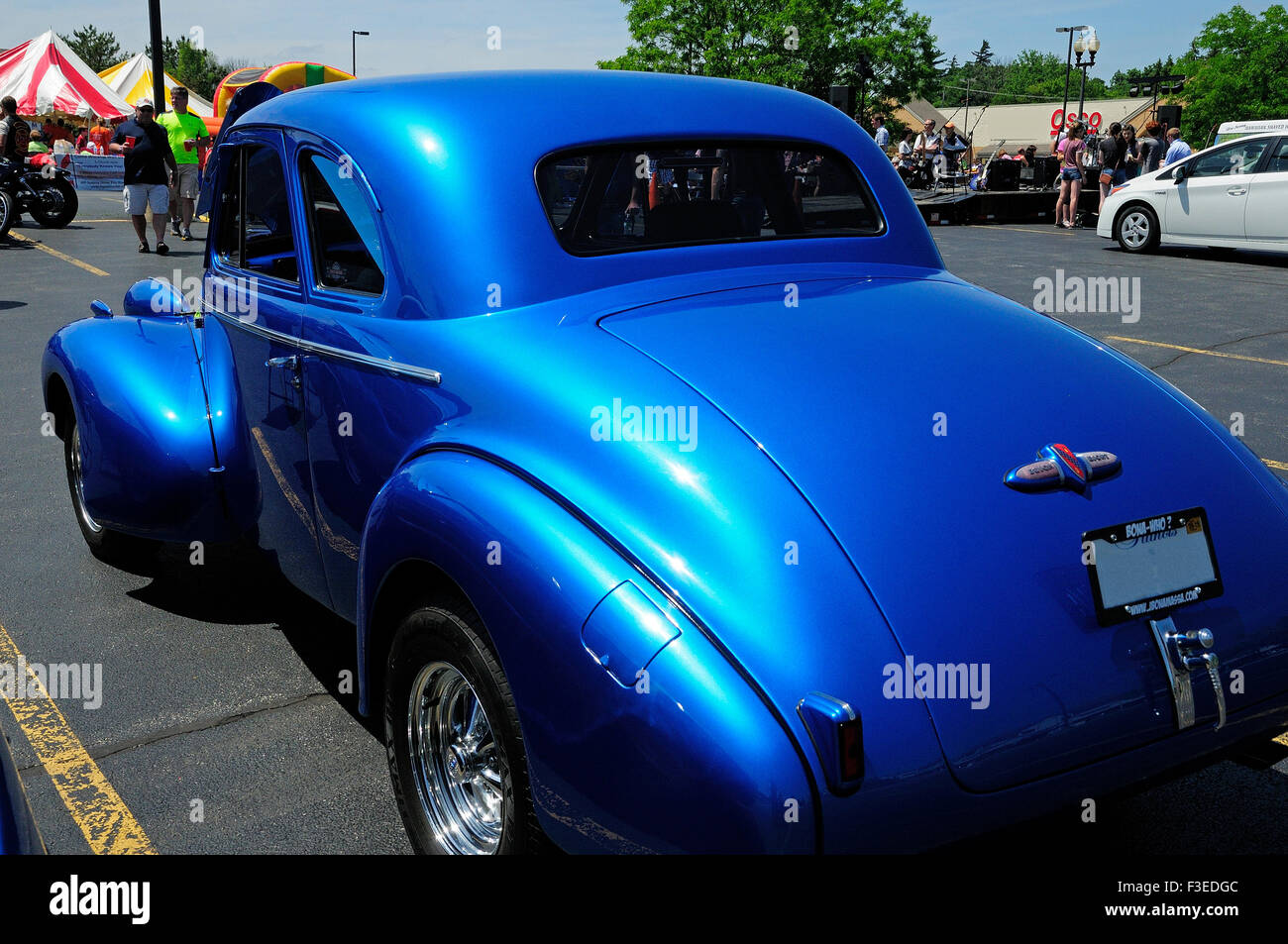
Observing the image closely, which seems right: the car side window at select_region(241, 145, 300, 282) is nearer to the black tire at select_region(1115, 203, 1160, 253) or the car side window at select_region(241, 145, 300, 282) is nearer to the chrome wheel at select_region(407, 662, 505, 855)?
the chrome wheel at select_region(407, 662, 505, 855)

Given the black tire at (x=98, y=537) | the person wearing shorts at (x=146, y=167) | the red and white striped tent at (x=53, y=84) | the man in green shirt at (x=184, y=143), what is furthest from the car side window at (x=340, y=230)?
the red and white striped tent at (x=53, y=84)

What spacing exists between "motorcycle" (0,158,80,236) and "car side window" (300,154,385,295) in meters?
16.0

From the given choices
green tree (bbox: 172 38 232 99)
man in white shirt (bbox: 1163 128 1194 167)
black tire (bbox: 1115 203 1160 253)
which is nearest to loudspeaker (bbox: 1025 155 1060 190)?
man in white shirt (bbox: 1163 128 1194 167)

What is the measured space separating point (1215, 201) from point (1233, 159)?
1.86 feet

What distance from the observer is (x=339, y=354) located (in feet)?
9.98

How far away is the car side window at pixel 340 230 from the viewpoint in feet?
10.1

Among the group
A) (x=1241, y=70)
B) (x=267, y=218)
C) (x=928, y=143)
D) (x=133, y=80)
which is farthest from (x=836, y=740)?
(x=1241, y=70)

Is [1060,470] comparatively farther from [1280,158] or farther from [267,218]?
[1280,158]

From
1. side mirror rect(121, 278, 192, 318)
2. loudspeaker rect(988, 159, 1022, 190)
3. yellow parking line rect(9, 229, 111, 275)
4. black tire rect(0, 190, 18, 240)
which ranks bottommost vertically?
side mirror rect(121, 278, 192, 318)

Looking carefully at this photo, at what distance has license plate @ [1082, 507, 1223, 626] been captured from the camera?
2.22 m

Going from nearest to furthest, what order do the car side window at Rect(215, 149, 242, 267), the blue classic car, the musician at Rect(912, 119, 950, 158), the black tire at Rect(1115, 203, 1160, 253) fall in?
1. the blue classic car
2. the car side window at Rect(215, 149, 242, 267)
3. the black tire at Rect(1115, 203, 1160, 253)
4. the musician at Rect(912, 119, 950, 158)

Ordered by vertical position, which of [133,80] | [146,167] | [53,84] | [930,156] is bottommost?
[146,167]

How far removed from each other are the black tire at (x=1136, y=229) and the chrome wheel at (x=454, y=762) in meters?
16.0

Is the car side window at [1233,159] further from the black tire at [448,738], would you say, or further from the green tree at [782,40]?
the green tree at [782,40]
